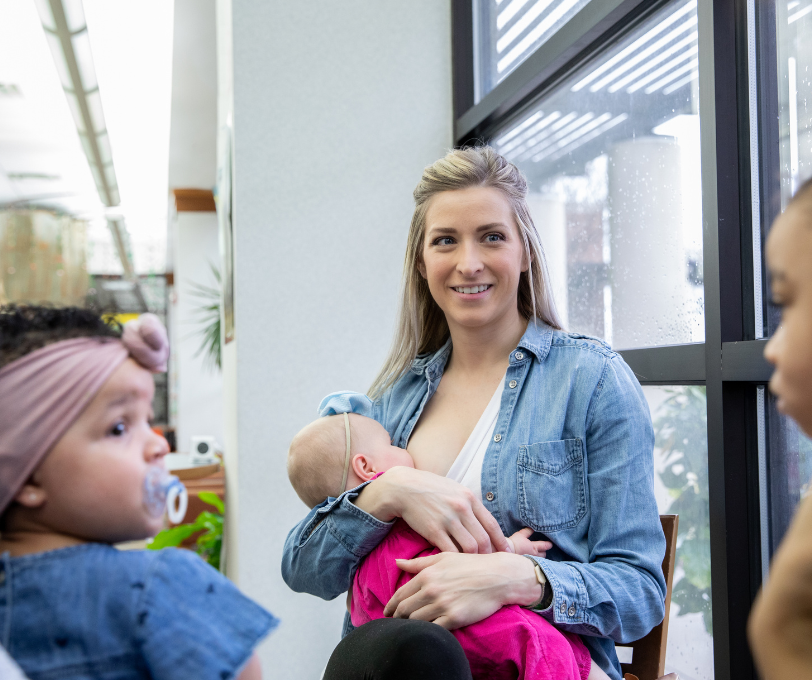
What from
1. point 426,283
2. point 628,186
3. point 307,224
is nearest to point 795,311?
point 426,283

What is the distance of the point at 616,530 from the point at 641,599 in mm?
119

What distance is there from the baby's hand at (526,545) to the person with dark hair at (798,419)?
2.57 ft

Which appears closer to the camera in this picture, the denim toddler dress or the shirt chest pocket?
the denim toddler dress

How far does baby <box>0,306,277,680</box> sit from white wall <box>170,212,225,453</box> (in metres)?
7.23

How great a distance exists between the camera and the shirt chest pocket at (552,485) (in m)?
1.29

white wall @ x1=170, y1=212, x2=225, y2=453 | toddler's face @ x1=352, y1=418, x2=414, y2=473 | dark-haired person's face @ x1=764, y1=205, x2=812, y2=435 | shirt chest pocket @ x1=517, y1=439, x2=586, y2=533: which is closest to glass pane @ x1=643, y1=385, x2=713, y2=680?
shirt chest pocket @ x1=517, y1=439, x2=586, y2=533

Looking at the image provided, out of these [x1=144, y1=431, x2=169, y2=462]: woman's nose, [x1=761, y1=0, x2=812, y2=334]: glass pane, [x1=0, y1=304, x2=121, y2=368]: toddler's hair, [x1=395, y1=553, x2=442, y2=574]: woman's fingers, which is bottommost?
[x1=395, y1=553, x2=442, y2=574]: woman's fingers

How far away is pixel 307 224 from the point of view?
2.54m

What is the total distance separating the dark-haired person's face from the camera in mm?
454

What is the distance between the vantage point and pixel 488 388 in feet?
4.97

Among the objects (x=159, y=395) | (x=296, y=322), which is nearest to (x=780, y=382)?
(x=159, y=395)

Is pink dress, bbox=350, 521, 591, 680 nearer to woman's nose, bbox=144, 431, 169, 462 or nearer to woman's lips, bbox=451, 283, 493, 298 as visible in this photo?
woman's lips, bbox=451, 283, 493, 298

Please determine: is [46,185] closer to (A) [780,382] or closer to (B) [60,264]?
(B) [60,264]

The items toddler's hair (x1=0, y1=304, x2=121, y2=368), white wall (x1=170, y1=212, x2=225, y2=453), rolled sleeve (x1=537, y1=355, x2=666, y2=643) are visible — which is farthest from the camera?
Answer: white wall (x1=170, y1=212, x2=225, y2=453)
